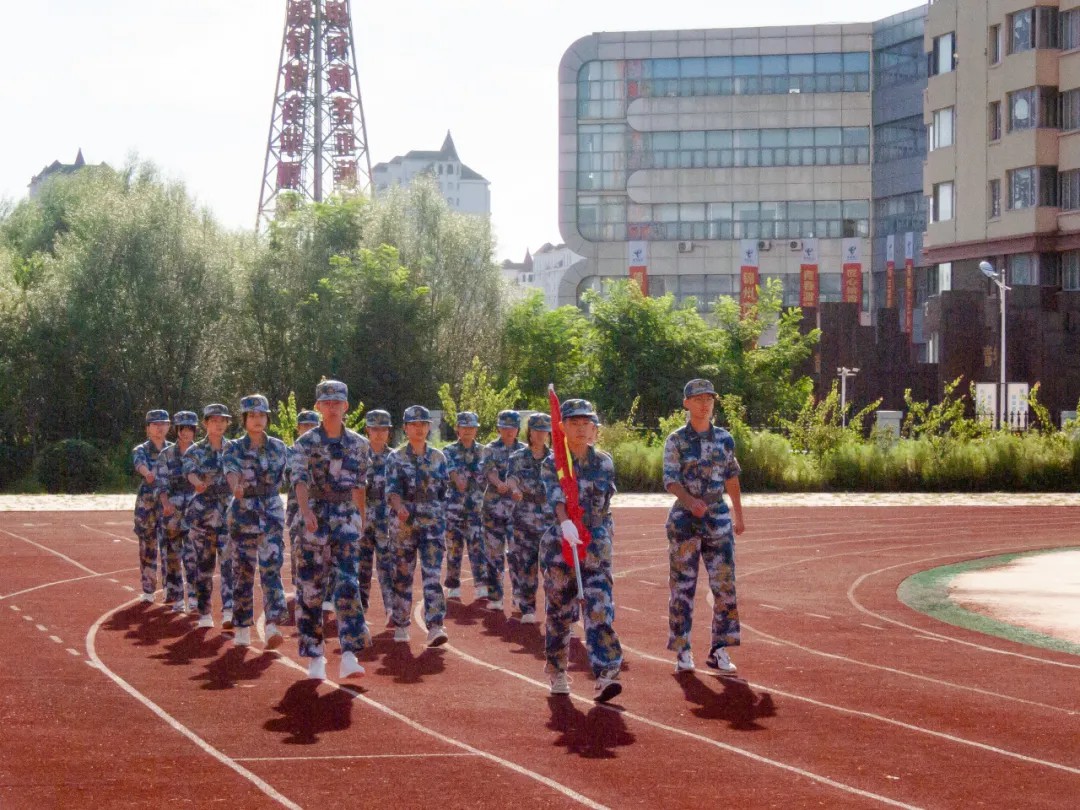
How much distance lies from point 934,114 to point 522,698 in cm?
5354

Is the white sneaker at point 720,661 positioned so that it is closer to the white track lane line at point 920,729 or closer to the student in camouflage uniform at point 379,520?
the white track lane line at point 920,729

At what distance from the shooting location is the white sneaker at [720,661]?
12367 millimetres

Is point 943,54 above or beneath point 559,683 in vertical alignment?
above

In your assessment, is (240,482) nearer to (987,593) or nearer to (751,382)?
(987,593)

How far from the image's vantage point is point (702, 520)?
485 inches

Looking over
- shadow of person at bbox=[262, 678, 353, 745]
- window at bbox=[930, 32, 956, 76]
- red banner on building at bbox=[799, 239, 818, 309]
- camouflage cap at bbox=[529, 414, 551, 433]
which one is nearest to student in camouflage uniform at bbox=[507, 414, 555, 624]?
camouflage cap at bbox=[529, 414, 551, 433]

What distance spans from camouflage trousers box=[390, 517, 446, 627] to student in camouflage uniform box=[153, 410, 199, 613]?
11.1ft

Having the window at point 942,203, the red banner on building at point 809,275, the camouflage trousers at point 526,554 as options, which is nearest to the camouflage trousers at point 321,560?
the camouflage trousers at point 526,554

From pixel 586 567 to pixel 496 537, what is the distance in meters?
6.28

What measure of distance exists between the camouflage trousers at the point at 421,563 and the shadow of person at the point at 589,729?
10.00ft

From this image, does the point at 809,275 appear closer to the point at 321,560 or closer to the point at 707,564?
the point at 707,564

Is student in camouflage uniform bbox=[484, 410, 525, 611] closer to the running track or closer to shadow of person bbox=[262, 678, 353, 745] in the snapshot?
the running track

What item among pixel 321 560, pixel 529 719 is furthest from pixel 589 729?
pixel 321 560

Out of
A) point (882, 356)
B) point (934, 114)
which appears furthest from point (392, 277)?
point (934, 114)
